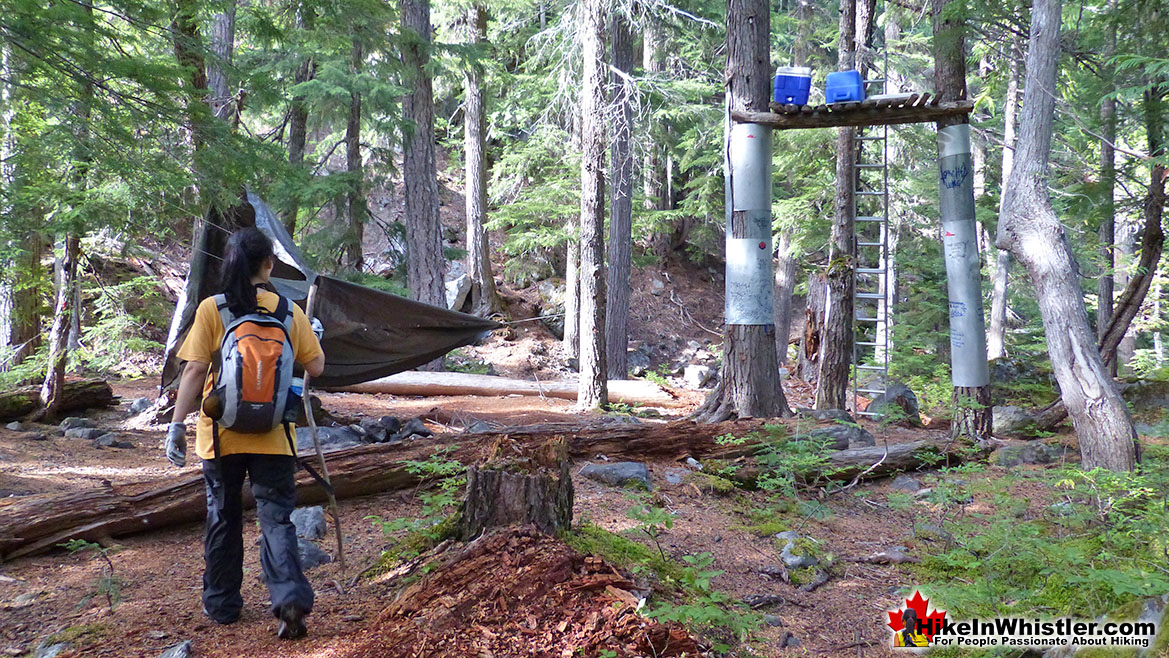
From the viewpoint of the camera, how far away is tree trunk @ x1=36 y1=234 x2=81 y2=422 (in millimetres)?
6219

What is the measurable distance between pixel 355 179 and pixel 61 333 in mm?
5004

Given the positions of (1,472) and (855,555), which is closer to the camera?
(855,555)

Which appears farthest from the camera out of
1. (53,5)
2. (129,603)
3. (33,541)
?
(53,5)

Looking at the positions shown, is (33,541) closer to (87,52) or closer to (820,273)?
(87,52)

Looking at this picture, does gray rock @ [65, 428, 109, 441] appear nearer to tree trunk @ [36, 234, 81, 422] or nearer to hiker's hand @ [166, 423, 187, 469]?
tree trunk @ [36, 234, 81, 422]

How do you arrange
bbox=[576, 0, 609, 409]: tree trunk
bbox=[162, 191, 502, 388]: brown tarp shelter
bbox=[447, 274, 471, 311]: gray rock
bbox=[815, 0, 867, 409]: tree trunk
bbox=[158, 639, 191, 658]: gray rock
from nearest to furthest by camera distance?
bbox=[158, 639, 191, 658]: gray rock, bbox=[162, 191, 502, 388]: brown tarp shelter, bbox=[815, 0, 867, 409]: tree trunk, bbox=[576, 0, 609, 409]: tree trunk, bbox=[447, 274, 471, 311]: gray rock

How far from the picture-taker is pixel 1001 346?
14.9 m

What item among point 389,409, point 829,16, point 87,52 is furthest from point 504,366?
point 829,16

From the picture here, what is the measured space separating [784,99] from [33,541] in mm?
5786

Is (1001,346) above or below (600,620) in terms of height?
above

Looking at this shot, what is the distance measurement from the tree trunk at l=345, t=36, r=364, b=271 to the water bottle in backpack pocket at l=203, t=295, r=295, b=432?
824cm

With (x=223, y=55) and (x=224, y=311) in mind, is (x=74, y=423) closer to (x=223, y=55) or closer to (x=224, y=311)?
(x=223, y=55)

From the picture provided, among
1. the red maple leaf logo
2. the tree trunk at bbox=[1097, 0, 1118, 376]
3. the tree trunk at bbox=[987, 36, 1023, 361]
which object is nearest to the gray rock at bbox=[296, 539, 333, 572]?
the red maple leaf logo

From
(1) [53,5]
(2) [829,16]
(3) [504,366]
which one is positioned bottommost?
(3) [504,366]
